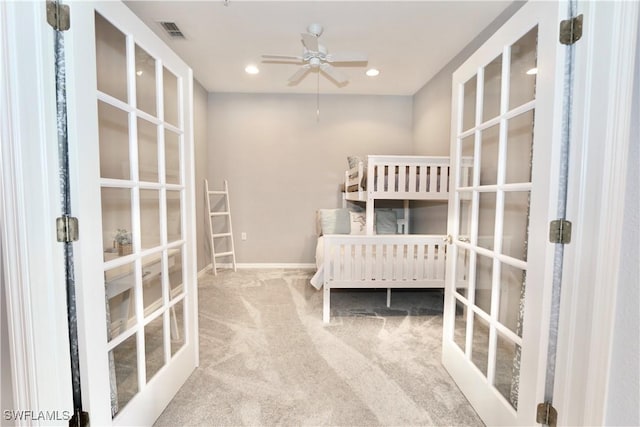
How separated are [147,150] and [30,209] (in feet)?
1.88

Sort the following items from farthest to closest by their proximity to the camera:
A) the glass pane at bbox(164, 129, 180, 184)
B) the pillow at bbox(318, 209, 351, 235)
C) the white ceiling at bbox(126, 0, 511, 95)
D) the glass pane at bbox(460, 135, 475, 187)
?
the pillow at bbox(318, 209, 351, 235) → the white ceiling at bbox(126, 0, 511, 95) → the glass pane at bbox(460, 135, 475, 187) → the glass pane at bbox(164, 129, 180, 184)

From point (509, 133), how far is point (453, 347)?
123 centimetres

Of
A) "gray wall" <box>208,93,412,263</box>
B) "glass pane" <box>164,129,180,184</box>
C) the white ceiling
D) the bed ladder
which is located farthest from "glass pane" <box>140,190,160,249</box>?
"gray wall" <box>208,93,412,263</box>

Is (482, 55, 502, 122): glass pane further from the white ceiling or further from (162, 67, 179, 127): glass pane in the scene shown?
(162, 67, 179, 127): glass pane

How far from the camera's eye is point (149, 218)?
54.0 inches

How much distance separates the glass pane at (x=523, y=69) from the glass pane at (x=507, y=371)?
1046 mm

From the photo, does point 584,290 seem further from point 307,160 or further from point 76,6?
point 307,160

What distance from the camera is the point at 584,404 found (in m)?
0.93

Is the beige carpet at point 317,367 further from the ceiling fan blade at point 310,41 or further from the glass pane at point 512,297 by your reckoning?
the ceiling fan blade at point 310,41

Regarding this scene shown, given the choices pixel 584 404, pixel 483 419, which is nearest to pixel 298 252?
pixel 483 419

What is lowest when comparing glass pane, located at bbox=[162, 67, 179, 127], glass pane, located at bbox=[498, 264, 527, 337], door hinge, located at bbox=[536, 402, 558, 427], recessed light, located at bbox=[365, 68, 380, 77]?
door hinge, located at bbox=[536, 402, 558, 427]

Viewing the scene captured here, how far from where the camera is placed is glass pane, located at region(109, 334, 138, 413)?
1.18 metres

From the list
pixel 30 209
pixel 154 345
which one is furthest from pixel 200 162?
pixel 30 209

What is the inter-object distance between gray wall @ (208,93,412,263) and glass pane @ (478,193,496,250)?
9.32 ft
